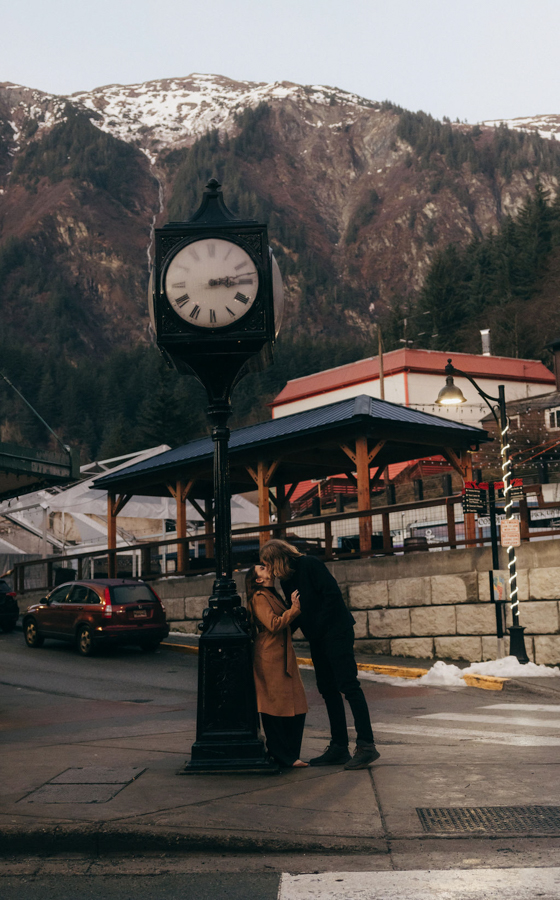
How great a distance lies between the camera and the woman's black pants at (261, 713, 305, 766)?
662cm

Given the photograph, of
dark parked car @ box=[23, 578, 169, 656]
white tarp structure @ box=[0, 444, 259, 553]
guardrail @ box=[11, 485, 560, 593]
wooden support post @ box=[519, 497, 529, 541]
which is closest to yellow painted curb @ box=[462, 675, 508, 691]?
wooden support post @ box=[519, 497, 529, 541]

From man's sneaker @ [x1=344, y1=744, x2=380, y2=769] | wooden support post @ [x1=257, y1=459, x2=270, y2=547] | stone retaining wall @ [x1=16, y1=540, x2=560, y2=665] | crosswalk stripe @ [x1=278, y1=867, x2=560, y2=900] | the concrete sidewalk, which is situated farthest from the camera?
wooden support post @ [x1=257, y1=459, x2=270, y2=547]

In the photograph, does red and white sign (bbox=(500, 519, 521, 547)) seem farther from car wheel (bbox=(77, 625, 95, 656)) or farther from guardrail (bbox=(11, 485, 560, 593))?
car wheel (bbox=(77, 625, 95, 656))

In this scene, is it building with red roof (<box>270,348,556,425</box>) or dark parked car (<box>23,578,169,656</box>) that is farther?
building with red roof (<box>270,348,556,425</box>)

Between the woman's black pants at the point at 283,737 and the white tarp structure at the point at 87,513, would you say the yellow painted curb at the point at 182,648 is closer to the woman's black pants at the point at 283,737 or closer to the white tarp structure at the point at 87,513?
the white tarp structure at the point at 87,513

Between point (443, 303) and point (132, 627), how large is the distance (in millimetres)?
81381

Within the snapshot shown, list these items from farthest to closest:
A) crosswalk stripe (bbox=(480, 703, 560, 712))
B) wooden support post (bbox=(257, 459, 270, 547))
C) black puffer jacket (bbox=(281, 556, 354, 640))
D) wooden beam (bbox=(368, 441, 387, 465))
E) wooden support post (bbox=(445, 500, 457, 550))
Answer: wooden support post (bbox=(257, 459, 270, 547)) < wooden beam (bbox=(368, 441, 387, 465)) < wooden support post (bbox=(445, 500, 457, 550)) < crosswalk stripe (bbox=(480, 703, 560, 712)) < black puffer jacket (bbox=(281, 556, 354, 640))

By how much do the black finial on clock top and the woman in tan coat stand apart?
8.89ft

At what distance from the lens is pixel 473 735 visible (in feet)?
28.3

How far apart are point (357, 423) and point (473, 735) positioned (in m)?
11.2

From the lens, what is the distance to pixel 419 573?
55.9ft

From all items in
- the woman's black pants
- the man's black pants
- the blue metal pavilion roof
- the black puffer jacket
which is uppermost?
the blue metal pavilion roof

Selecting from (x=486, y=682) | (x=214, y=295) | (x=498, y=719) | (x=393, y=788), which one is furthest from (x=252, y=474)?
(x=393, y=788)

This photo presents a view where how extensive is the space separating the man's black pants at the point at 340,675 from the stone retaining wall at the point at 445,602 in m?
9.28
